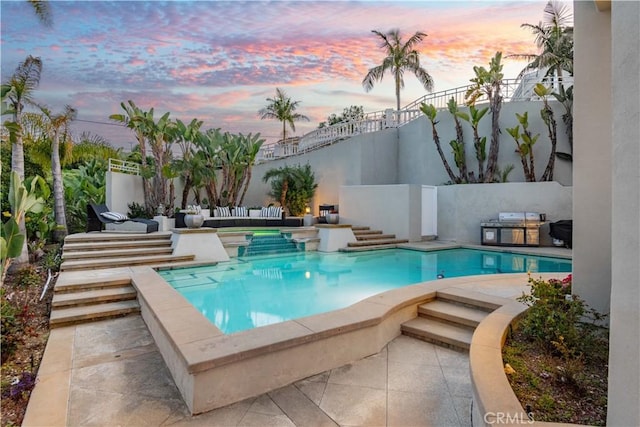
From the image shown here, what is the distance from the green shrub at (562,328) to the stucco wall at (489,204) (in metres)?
10.8

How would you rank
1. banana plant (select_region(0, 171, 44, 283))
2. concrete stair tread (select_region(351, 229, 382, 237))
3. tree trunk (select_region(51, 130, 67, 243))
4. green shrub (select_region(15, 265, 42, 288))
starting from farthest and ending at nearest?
concrete stair tread (select_region(351, 229, 382, 237)), tree trunk (select_region(51, 130, 67, 243)), green shrub (select_region(15, 265, 42, 288)), banana plant (select_region(0, 171, 44, 283))

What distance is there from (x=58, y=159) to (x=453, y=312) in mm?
Answer: 14679

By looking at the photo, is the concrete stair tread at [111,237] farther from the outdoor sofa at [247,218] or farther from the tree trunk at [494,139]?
the tree trunk at [494,139]

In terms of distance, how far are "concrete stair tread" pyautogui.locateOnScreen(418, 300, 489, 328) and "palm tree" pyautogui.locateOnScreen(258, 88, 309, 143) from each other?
26.4 meters

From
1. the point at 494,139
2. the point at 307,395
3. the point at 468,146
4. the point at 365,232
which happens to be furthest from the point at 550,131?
the point at 307,395

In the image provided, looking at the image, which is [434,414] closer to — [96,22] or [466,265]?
[466,265]

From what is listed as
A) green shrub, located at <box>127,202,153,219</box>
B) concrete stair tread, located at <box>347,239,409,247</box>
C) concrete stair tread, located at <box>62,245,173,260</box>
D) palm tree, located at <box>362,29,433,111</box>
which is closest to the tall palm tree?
palm tree, located at <box>362,29,433,111</box>

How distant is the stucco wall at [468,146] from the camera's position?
14984mm

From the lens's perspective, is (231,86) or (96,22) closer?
(96,22)

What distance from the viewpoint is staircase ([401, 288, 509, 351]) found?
4.15 m

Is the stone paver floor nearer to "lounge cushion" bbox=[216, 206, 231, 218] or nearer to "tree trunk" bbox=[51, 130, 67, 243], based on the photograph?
"tree trunk" bbox=[51, 130, 67, 243]

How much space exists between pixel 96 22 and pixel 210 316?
1328 centimetres

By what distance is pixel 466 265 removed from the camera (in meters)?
9.68

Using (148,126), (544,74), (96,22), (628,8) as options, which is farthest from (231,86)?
(544,74)
